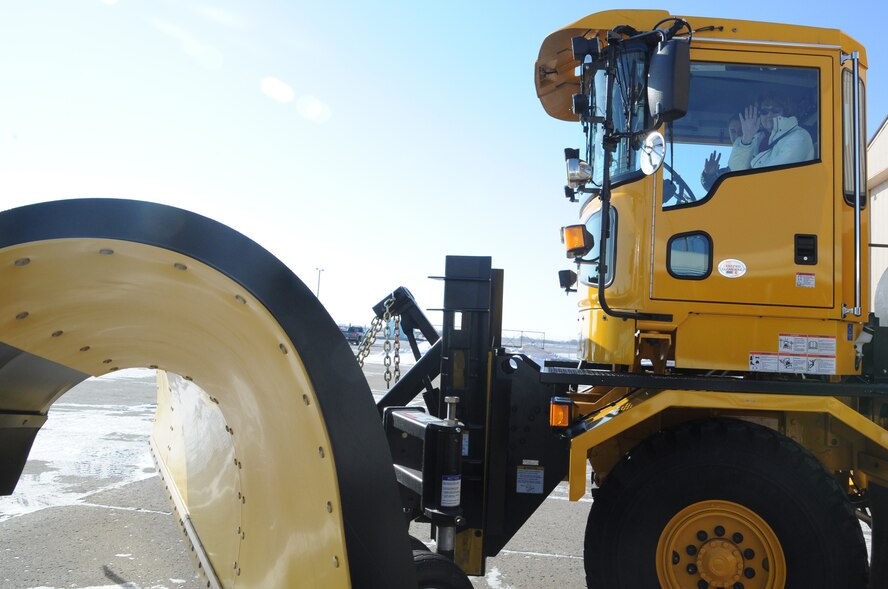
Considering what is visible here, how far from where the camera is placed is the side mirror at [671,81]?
2867 mm

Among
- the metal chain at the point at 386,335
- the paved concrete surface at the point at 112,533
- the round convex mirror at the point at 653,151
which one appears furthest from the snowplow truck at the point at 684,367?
the paved concrete surface at the point at 112,533

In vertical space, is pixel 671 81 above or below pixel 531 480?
above

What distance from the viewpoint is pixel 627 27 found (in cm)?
321

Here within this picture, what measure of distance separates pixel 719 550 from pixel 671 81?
2.13m

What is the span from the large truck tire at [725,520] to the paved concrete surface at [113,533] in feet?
4.47

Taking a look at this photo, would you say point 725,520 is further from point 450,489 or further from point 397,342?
point 397,342

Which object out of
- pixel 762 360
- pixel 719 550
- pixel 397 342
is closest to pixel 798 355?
pixel 762 360

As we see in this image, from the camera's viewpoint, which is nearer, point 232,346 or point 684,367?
point 232,346

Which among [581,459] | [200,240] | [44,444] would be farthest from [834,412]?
[44,444]

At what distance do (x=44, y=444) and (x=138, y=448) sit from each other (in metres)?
1.07

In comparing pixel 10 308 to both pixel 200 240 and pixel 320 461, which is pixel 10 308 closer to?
pixel 200 240

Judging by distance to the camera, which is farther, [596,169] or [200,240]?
[596,169]

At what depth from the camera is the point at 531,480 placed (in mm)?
3447

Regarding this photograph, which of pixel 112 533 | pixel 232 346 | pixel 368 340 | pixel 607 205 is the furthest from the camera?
pixel 112 533
